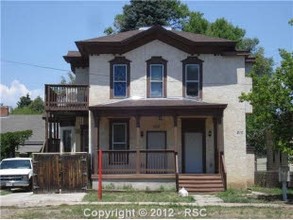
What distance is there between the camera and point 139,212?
1709 centimetres

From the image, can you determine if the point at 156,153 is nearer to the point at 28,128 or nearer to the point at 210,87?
the point at 210,87

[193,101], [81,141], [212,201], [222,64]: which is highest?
[222,64]

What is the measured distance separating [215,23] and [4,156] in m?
A: 23.4

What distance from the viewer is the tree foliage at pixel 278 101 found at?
68.0 feet

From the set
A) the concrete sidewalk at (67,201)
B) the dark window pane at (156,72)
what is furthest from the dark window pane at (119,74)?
the concrete sidewalk at (67,201)

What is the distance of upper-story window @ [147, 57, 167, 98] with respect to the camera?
93.6ft

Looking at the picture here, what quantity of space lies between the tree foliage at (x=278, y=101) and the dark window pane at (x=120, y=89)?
867 cm

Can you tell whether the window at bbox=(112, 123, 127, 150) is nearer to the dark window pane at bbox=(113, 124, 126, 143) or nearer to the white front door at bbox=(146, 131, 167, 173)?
the dark window pane at bbox=(113, 124, 126, 143)

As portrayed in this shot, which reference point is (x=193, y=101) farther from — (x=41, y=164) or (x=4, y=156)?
(x=4, y=156)

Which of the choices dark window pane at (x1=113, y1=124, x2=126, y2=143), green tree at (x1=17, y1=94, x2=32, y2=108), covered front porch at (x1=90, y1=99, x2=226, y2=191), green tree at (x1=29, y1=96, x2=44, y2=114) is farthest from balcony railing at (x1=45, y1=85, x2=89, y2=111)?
green tree at (x1=17, y1=94, x2=32, y2=108)

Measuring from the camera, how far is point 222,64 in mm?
28641

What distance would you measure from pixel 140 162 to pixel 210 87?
5485 mm

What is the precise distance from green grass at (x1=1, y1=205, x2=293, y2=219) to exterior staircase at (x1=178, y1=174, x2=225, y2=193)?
732cm

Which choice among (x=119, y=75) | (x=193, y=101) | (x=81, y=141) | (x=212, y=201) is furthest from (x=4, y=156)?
(x=212, y=201)
